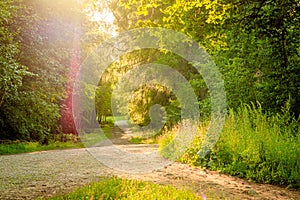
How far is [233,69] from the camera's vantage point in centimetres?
1068

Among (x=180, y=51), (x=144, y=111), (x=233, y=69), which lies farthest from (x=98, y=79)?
(x=233, y=69)

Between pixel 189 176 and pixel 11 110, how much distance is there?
30.7 feet

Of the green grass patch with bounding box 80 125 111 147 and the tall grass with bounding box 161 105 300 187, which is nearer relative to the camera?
the tall grass with bounding box 161 105 300 187

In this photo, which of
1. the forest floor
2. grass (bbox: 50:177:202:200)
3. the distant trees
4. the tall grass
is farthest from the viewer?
the distant trees

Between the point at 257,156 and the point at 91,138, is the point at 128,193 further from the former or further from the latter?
the point at 91,138

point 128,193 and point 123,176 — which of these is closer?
point 128,193

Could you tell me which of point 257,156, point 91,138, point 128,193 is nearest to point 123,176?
point 128,193

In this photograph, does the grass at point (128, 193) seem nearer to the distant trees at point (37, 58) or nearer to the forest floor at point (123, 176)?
the forest floor at point (123, 176)

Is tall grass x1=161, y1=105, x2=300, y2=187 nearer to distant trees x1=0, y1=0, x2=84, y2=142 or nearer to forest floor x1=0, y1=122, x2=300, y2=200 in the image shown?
forest floor x1=0, y1=122, x2=300, y2=200

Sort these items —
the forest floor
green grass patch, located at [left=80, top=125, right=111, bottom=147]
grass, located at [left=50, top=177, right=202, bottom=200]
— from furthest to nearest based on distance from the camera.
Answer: green grass patch, located at [left=80, top=125, right=111, bottom=147] < the forest floor < grass, located at [left=50, top=177, right=202, bottom=200]

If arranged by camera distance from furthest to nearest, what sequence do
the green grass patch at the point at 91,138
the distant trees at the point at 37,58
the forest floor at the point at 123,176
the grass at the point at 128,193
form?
the green grass patch at the point at 91,138 < the distant trees at the point at 37,58 < the forest floor at the point at 123,176 < the grass at the point at 128,193

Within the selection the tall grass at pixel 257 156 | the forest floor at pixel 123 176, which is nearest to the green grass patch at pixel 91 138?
the forest floor at pixel 123 176

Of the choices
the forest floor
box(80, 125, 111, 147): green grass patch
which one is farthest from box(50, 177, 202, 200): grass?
box(80, 125, 111, 147): green grass patch

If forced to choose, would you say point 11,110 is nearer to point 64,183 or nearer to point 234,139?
point 64,183
